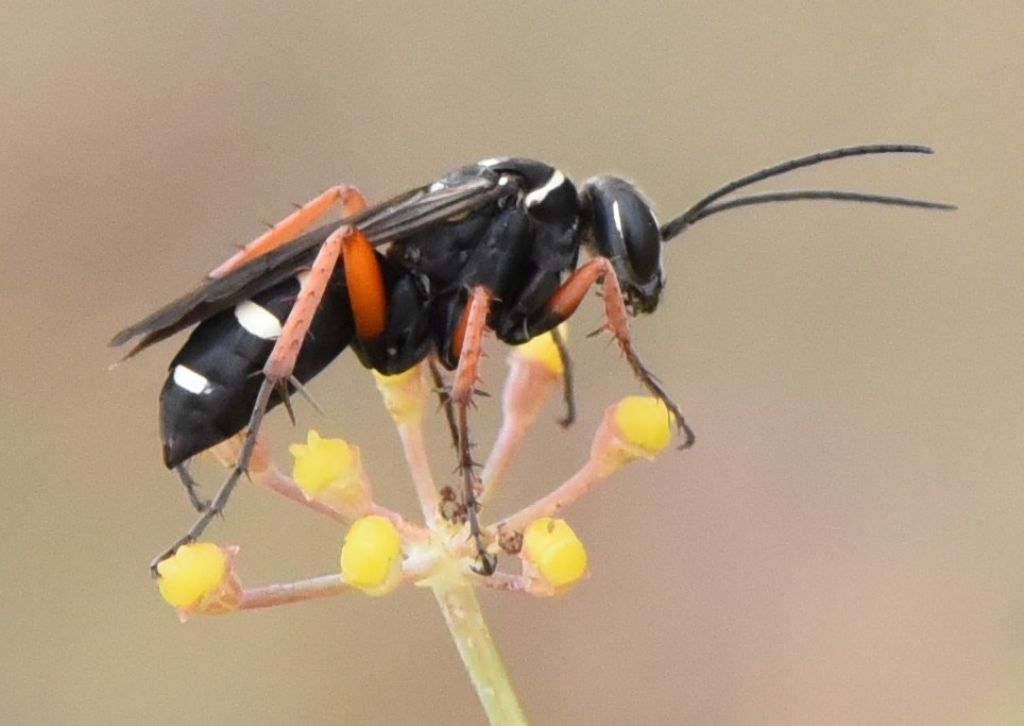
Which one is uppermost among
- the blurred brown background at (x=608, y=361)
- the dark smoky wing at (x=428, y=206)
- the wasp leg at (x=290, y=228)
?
the wasp leg at (x=290, y=228)

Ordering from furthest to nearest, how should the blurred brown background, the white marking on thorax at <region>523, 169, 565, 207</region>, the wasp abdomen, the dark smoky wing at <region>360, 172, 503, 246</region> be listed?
the blurred brown background, the white marking on thorax at <region>523, 169, 565, 207</region>, the dark smoky wing at <region>360, 172, 503, 246</region>, the wasp abdomen

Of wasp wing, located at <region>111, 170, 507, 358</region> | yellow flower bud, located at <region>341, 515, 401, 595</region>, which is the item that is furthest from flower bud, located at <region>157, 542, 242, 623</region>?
wasp wing, located at <region>111, 170, 507, 358</region>

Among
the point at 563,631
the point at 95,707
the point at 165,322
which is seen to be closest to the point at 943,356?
the point at 563,631

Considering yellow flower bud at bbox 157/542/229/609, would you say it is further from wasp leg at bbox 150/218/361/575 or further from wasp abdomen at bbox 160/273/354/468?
wasp abdomen at bbox 160/273/354/468

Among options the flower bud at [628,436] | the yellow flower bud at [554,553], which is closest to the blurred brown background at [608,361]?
the flower bud at [628,436]

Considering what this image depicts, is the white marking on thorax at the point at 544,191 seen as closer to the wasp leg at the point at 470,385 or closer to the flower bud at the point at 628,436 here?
the wasp leg at the point at 470,385

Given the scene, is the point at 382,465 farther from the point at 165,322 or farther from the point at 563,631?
the point at 165,322
